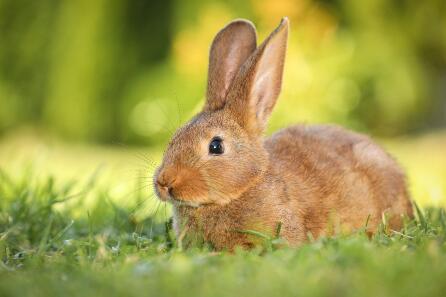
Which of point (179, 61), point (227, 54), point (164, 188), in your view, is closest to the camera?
point (164, 188)

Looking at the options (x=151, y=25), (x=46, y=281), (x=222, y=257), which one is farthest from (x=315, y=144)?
(x=151, y=25)

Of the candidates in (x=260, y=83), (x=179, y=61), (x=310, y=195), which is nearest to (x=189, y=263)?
(x=310, y=195)

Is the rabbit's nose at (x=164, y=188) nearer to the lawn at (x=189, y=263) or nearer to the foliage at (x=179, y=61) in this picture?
the lawn at (x=189, y=263)

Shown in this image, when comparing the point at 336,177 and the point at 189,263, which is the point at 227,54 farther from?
the point at 189,263

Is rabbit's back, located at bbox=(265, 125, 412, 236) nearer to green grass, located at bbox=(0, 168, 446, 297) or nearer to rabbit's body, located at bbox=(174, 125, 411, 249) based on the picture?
rabbit's body, located at bbox=(174, 125, 411, 249)

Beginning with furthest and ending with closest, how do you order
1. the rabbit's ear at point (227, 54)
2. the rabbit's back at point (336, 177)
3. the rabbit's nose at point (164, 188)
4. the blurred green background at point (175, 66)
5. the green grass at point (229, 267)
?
the blurred green background at point (175, 66) < the rabbit's ear at point (227, 54) < the rabbit's back at point (336, 177) < the rabbit's nose at point (164, 188) < the green grass at point (229, 267)

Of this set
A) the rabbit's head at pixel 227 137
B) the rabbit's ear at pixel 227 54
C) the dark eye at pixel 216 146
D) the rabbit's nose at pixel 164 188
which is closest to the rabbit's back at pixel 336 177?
the rabbit's head at pixel 227 137
